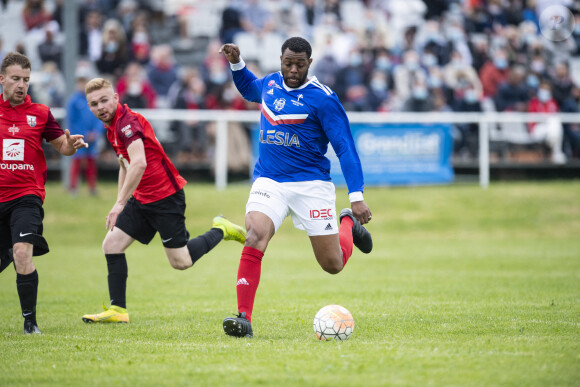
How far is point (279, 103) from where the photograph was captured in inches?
260

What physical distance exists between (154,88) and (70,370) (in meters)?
15.2

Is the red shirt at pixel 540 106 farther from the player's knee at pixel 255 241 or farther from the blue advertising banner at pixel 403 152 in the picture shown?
the player's knee at pixel 255 241

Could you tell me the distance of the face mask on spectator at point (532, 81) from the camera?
21.0 m

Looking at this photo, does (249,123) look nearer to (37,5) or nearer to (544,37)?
(37,5)

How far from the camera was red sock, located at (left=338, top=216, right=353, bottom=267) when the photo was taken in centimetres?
706

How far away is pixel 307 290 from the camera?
979cm

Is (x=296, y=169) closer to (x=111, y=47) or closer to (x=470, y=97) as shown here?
(x=470, y=97)

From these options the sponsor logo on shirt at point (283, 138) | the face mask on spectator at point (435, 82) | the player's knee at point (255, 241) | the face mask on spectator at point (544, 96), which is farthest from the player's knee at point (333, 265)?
the face mask on spectator at point (544, 96)

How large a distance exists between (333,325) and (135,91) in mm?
13095

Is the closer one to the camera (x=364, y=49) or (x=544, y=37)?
(x=364, y=49)

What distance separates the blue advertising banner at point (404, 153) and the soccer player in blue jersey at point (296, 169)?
33.9 ft

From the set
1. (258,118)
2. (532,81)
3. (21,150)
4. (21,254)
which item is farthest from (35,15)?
(21,254)

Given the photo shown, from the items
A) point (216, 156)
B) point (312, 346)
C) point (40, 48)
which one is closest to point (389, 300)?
point (312, 346)

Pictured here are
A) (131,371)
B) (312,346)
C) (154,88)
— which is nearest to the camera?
(131,371)
